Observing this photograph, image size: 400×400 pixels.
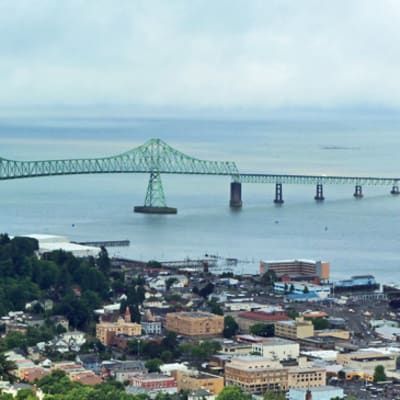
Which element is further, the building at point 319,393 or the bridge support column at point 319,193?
the bridge support column at point 319,193

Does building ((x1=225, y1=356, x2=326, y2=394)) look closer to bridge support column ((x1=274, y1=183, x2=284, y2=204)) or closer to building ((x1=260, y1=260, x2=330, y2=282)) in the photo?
building ((x1=260, y1=260, x2=330, y2=282))

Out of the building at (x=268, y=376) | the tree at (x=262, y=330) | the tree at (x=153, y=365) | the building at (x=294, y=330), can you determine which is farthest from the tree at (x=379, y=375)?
the tree at (x=262, y=330)

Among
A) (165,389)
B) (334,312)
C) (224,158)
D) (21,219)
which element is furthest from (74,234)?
(224,158)

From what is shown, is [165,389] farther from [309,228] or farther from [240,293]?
[309,228]

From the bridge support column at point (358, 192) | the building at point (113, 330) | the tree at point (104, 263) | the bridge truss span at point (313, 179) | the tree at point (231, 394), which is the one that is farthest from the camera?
the bridge truss span at point (313, 179)

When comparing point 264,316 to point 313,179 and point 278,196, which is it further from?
point 313,179

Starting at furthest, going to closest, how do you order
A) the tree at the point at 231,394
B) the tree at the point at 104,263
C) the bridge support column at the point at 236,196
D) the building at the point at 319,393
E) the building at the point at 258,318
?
the bridge support column at the point at 236,196
the tree at the point at 104,263
the building at the point at 258,318
the building at the point at 319,393
the tree at the point at 231,394

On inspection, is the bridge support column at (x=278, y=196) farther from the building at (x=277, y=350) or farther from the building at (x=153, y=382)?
the building at (x=153, y=382)
